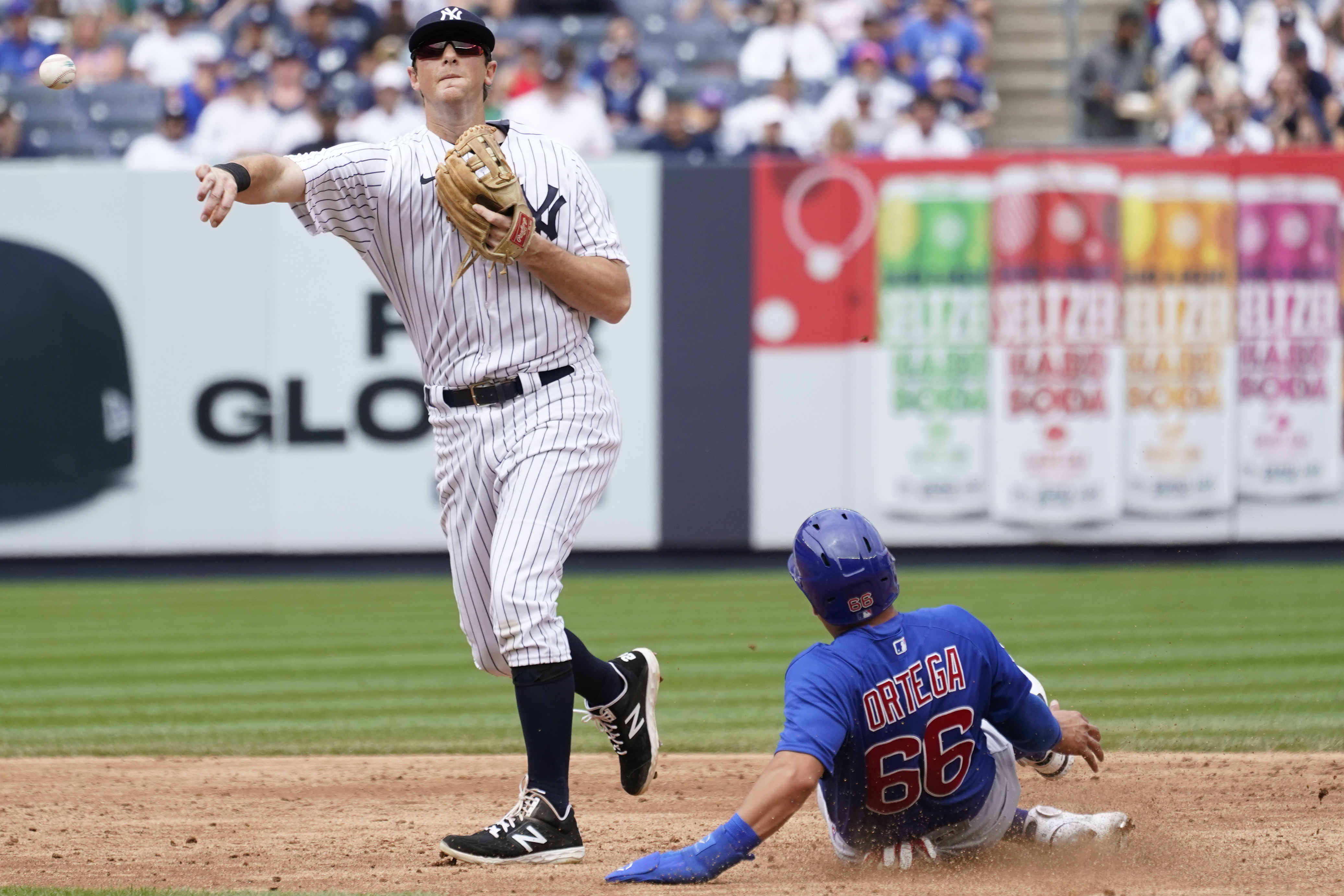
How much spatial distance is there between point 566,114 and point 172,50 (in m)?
3.53

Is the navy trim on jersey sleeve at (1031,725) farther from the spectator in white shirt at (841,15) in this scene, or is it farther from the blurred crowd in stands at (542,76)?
the spectator in white shirt at (841,15)

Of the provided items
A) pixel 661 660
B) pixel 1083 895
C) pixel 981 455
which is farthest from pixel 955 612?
pixel 981 455

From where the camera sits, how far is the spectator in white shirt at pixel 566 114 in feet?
40.0

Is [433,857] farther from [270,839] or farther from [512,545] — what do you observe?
[512,545]

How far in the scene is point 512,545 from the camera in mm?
3848

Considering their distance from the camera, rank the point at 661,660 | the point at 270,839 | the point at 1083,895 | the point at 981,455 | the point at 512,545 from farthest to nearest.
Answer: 1. the point at 981,455
2. the point at 661,660
3. the point at 270,839
4. the point at 512,545
5. the point at 1083,895

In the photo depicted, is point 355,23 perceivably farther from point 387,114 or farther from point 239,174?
point 239,174

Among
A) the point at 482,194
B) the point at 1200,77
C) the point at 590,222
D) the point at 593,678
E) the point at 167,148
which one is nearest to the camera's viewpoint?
the point at 482,194

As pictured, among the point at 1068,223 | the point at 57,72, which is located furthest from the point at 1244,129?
the point at 57,72

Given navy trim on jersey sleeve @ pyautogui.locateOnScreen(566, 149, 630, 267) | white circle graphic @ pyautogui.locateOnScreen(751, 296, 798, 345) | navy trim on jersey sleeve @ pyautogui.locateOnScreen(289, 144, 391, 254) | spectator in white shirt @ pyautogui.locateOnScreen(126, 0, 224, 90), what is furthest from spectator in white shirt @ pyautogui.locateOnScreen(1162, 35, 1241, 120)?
navy trim on jersey sleeve @ pyautogui.locateOnScreen(289, 144, 391, 254)

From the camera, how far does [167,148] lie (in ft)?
39.0

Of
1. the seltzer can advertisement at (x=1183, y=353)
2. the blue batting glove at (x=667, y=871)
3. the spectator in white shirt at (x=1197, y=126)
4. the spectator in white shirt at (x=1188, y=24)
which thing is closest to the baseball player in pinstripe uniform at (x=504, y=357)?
the blue batting glove at (x=667, y=871)

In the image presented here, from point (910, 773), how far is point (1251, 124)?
9785 mm

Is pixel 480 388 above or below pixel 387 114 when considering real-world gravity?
below
